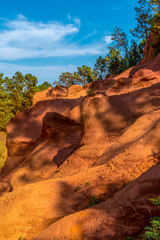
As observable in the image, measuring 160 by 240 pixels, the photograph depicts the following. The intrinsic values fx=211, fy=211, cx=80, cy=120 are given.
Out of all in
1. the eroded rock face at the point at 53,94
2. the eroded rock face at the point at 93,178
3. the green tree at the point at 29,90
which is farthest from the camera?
the green tree at the point at 29,90

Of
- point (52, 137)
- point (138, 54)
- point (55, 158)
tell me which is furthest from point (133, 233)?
point (138, 54)

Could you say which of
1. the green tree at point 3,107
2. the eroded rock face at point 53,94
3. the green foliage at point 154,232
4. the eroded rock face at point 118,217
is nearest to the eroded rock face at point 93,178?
the eroded rock face at point 118,217

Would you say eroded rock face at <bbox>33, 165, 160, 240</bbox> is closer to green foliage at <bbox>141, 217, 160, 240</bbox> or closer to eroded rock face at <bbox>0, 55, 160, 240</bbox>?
eroded rock face at <bbox>0, 55, 160, 240</bbox>

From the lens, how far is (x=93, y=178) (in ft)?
15.3

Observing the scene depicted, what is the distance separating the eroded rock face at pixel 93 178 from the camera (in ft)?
8.86

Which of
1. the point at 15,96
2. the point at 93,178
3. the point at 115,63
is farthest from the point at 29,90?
the point at 93,178

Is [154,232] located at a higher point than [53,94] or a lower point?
lower

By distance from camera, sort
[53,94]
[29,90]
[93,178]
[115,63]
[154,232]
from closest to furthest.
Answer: [154,232]
[93,178]
[53,94]
[115,63]
[29,90]

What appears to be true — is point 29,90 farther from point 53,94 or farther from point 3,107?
point 53,94

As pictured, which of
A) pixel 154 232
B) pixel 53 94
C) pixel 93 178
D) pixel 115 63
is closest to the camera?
pixel 154 232

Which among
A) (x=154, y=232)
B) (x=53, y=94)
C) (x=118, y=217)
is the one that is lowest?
(x=118, y=217)

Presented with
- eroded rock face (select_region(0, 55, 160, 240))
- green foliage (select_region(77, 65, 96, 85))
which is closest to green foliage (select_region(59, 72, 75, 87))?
green foliage (select_region(77, 65, 96, 85))

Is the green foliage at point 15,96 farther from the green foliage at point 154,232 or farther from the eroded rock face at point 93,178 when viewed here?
the green foliage at point 154,232

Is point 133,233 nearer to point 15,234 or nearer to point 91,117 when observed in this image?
point 15,234
